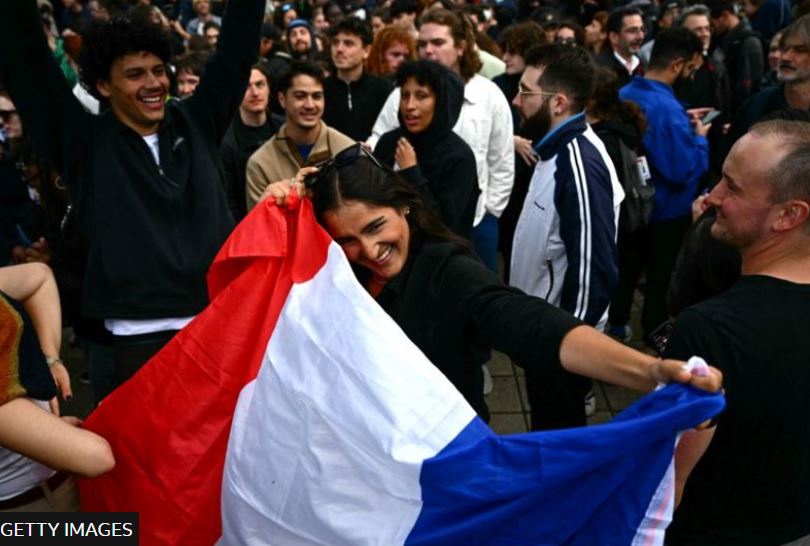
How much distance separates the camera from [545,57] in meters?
3.98

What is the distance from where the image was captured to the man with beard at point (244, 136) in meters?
4.38

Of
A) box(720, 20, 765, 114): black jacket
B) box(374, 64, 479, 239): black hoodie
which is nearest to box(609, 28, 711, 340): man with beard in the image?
box(374, 64, 479, 239): black hoodie

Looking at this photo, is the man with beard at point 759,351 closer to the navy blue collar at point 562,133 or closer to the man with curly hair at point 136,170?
the navy blue collar at point 562,133

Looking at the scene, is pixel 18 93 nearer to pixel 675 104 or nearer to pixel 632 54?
pixel 675 104

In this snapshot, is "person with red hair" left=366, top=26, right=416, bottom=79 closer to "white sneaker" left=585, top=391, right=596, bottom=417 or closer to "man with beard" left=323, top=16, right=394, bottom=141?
"man with beard" left=323, top=16, right=394, bottom=141

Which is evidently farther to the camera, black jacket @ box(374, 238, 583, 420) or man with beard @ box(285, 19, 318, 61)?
man with beard @ box(285, 19, 318, 61)

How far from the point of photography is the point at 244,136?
4.64 metres

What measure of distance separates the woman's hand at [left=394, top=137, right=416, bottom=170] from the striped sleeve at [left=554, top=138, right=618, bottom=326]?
0.73 meters

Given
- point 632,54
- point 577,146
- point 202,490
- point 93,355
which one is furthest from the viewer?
point 632,54

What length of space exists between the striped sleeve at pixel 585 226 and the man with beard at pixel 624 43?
3307 mm

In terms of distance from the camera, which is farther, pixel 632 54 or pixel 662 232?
pixel 632 54

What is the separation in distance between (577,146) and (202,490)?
215cm

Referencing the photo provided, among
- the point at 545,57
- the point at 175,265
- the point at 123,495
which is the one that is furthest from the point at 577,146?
the point at 123,495

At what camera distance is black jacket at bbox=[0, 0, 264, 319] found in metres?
2.52
